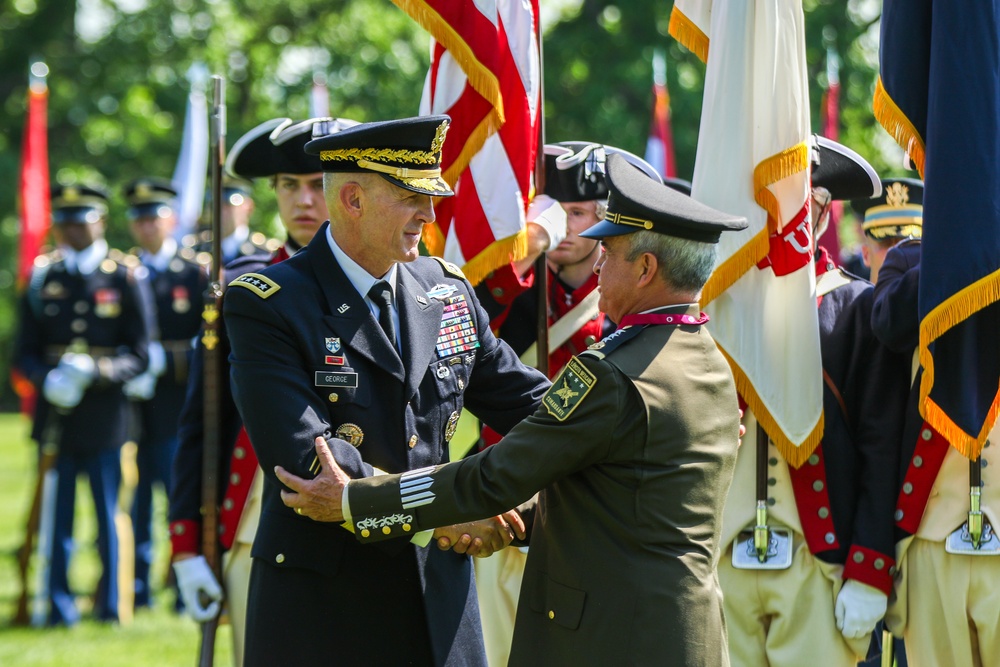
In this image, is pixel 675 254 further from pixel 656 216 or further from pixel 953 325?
pixel 953 325

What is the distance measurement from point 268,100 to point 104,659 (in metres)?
24.0

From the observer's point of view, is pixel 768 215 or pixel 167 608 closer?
pixel 768 215

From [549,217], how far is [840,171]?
1148 millimetres

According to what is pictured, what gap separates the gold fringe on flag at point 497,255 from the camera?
510 cm

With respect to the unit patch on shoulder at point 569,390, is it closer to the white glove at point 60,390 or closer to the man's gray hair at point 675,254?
the man's gray hair at point 675,254

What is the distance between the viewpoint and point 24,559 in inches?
342

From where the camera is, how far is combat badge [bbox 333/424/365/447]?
3.58 meters

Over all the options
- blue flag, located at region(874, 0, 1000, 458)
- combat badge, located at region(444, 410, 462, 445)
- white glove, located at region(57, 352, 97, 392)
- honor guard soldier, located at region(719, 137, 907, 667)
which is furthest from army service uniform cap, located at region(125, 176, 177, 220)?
blue flag, located at region(874, 0, 1000, 458)

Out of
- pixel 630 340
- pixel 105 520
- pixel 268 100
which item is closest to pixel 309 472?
pixel 630 340

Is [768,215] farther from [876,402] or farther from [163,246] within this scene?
[163,246]

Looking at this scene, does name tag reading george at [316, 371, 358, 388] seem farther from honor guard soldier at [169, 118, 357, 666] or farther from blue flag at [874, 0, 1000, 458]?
blue flag at [874, 0, 1000, 458]

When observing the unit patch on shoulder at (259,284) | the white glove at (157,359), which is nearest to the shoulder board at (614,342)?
the unit patch on shoulder at (259,284)

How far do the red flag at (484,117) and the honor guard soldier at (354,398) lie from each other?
1349mm

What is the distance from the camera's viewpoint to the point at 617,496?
3.39 meters
